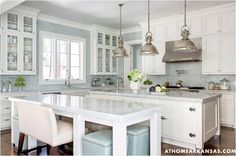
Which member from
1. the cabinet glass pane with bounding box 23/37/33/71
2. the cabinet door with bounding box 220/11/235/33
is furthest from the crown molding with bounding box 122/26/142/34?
the cabinet glass pane with bounding box 23/37/33/71

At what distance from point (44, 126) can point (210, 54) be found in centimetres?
422

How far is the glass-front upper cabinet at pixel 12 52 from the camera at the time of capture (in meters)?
4.46

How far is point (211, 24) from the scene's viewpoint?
4883mm

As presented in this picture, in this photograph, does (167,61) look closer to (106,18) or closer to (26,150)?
(106,18)

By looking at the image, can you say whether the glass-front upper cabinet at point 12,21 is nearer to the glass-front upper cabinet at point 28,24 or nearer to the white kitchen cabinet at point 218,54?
the glass-front upper cabinet at point 28,24

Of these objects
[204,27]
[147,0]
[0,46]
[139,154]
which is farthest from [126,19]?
[139,154]

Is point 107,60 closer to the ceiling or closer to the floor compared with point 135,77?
closer to the ceiling

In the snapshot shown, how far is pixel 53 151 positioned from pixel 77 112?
129 centimetres

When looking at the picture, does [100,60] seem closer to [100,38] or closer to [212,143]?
[100,38]

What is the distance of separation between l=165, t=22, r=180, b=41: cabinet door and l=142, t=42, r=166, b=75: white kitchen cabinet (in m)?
0.26

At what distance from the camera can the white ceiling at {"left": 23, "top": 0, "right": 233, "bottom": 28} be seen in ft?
14.4

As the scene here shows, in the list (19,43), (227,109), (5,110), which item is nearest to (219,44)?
(227,109)

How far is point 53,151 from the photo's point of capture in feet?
10.1

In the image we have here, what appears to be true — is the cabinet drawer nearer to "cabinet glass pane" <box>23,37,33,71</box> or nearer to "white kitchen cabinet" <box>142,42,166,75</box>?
"cabinet glass pane" <box>23,37,33,71</box>
